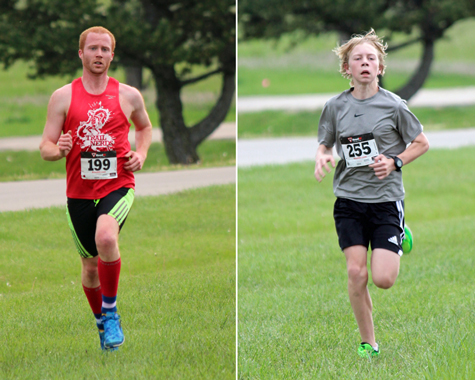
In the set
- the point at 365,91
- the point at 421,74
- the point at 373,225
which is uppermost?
the point at 421,74

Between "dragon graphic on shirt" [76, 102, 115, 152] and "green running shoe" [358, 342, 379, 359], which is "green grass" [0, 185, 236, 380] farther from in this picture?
"dragon graphic on shirt" [76, 102, 115, 152]

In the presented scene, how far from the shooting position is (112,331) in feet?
12.2

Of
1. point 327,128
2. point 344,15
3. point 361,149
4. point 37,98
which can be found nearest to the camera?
point 361,149

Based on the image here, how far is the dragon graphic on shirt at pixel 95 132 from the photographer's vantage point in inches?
146

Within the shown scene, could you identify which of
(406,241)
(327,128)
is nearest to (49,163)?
(327,128)

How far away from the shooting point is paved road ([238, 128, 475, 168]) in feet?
43.8

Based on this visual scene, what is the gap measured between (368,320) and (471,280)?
230 centimetres

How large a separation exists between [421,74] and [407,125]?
1767cm

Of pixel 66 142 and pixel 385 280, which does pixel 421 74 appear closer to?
pixel 385 280

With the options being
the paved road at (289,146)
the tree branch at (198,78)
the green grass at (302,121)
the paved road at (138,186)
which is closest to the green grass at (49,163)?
the paved road at (138,186)

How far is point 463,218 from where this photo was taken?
349 inches

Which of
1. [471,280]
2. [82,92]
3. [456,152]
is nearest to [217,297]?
[82,92]

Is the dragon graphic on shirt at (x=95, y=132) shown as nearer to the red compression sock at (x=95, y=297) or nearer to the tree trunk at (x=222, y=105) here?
the red compression sock at (x=95, y=297)

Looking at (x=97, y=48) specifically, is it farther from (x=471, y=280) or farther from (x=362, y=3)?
(x=362, y=3)
